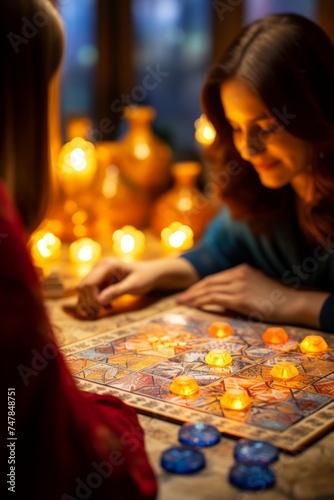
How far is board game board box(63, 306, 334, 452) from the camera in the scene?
3.78 feet

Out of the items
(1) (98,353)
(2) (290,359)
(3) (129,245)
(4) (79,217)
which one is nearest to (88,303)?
(1) (98,353)

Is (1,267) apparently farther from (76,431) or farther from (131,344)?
(131,344)

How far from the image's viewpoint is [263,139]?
164 centimetres

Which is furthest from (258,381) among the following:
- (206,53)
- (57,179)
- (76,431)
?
(206,53)

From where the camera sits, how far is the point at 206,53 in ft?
10.2

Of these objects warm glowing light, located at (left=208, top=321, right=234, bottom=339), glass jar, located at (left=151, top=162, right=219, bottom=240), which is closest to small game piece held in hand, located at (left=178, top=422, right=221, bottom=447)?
warm glowing light, located at (left=208, top=321, right=234, bottom=339)

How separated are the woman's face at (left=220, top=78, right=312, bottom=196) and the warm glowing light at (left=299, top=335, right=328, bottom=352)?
385 mm

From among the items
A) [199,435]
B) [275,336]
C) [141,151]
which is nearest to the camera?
[199,435]

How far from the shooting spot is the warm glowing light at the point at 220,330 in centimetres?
158

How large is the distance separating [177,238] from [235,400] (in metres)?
1.32

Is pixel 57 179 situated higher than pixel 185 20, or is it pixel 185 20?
pixel 185 20

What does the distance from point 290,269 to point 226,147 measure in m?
0.34

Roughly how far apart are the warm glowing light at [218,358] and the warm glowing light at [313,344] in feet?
0.56

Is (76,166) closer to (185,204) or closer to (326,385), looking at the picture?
(185,204)
